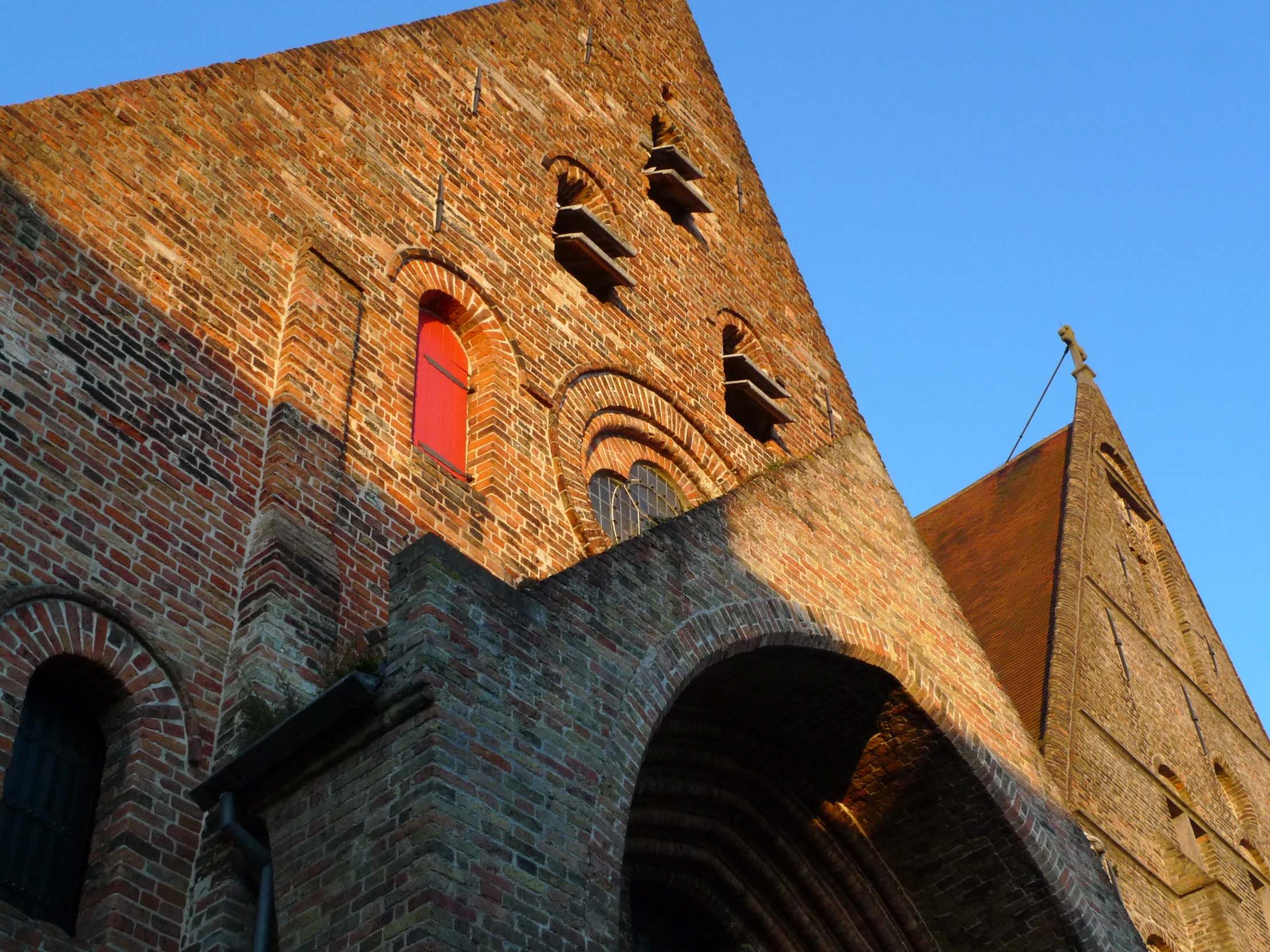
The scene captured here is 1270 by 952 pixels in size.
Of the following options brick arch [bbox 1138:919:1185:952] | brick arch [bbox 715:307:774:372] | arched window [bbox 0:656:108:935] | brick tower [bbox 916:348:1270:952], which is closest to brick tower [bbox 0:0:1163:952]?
arched window [bbox 0:656:108:935]

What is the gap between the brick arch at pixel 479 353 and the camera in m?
10.2

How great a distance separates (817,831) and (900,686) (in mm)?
1277

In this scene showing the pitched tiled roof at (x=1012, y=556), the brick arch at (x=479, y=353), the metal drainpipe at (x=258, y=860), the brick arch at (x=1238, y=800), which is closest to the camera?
the metal drainpipe at (x=258, y=860)

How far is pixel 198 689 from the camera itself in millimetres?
7496

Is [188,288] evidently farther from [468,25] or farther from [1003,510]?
[1003,510]

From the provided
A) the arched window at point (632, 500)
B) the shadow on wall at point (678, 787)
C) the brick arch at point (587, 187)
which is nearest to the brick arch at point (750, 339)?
the brick arch at point (587, 187)

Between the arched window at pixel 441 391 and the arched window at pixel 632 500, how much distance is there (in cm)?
120

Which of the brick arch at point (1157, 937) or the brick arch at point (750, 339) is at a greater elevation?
the brick arch at point (750, 339)

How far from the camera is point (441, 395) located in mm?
10430

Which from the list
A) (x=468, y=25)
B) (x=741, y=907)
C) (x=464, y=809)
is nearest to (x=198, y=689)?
(x=464, y=809)

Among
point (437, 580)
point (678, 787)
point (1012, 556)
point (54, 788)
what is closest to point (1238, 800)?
point (1012, 556)

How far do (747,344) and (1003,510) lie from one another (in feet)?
22.8

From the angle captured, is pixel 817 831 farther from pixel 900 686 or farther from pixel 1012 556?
pixel 1012 556

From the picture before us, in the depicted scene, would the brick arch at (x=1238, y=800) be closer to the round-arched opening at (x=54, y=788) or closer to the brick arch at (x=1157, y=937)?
the brick arch at (x=1157, y=937)
